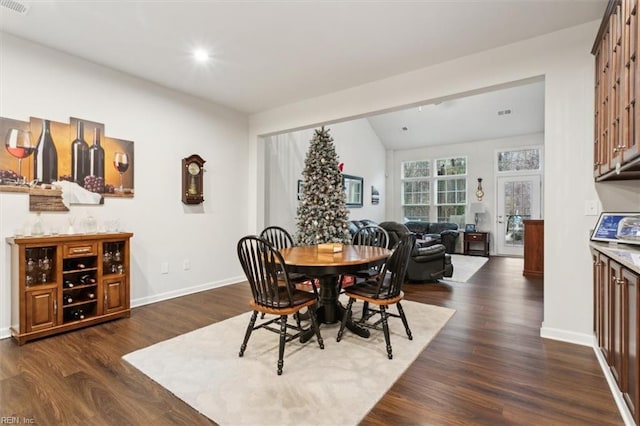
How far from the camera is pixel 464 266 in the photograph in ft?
21.1

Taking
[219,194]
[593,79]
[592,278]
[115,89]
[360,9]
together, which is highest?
[360,9]

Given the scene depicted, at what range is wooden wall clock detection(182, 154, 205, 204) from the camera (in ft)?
14.3

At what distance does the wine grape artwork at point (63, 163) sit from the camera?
295 centimetres

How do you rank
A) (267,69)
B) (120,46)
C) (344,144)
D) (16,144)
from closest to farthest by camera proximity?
(16,144) < (120,46) < (267,69) < (344,144)

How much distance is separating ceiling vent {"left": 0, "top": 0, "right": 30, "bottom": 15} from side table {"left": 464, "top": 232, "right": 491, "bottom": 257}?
862cm

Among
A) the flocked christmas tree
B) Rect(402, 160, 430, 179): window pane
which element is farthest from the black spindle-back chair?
Rect(402, 160, 430, 179): window pane

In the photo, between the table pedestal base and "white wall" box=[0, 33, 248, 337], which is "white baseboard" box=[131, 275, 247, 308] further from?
the table pedestal base

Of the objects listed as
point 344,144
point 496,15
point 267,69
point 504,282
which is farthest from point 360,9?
point 344,144

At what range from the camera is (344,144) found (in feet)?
25.5

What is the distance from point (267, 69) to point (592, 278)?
→ 12.4 feet

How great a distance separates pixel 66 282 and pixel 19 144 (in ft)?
4.49

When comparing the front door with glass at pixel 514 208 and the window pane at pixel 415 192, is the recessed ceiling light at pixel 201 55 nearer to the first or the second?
the window pane at pixel 415 192

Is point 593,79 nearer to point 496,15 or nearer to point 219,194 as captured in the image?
point 496,15

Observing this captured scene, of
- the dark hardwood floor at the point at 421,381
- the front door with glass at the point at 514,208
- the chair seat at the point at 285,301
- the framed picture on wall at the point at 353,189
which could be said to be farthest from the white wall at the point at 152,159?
the front door with glass at the point at 514,208
